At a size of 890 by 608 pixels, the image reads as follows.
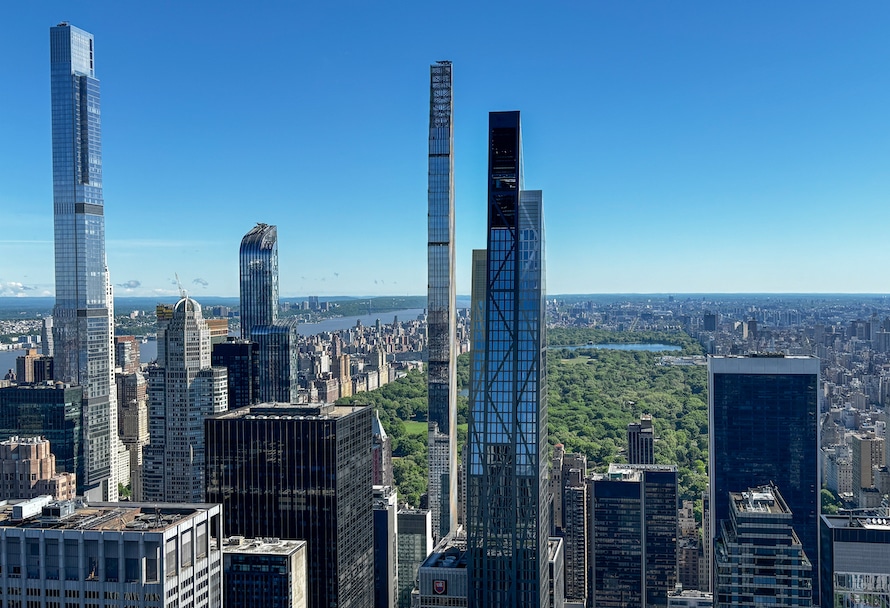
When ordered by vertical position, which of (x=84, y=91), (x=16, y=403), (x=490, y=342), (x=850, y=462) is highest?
(x=84, y=91)

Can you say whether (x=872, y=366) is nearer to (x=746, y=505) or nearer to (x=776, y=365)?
(x=776, y=365)

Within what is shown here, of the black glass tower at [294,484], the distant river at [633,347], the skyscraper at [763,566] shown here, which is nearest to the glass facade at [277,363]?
the black glass tower at [294,484]

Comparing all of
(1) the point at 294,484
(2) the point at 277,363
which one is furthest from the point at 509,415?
(2) the point at 277,363

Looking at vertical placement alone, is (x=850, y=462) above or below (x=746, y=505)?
below

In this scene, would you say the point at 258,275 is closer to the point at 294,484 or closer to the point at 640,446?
the point at 640,446

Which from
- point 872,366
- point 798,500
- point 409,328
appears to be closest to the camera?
point 798,500

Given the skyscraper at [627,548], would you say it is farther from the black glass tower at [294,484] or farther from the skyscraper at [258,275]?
the skyscraper at [258,275]

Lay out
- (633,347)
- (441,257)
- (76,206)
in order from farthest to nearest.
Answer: (633,347) → (76,206) → (441,257)

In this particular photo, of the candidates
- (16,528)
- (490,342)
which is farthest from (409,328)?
(16,528)
